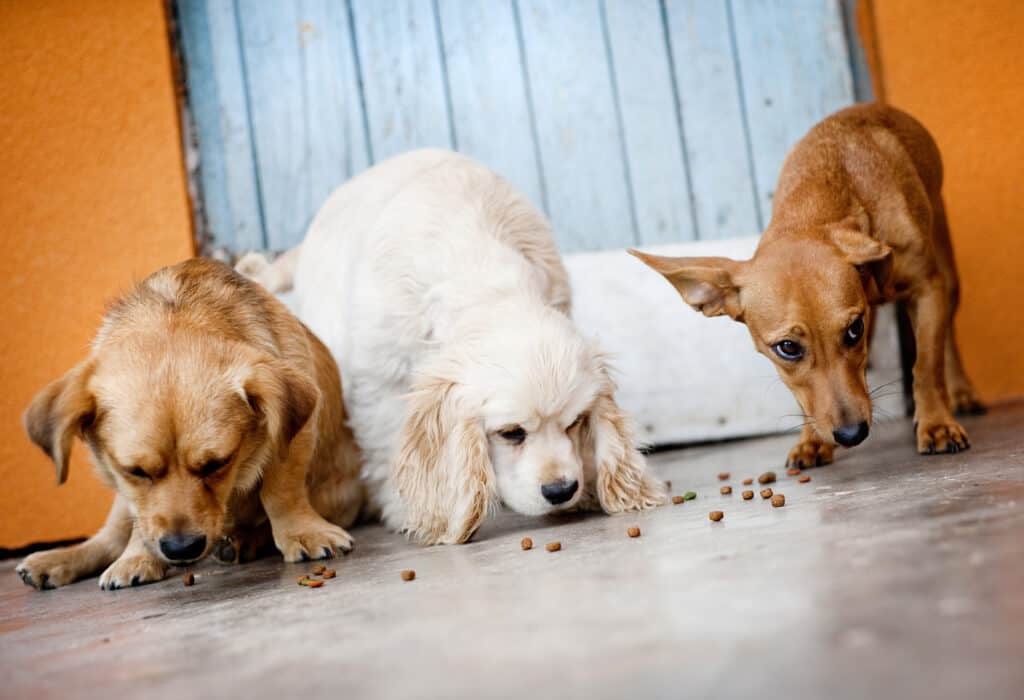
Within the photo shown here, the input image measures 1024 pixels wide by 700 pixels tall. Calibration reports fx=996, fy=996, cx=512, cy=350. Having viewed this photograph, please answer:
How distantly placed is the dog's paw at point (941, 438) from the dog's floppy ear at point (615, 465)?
88cm

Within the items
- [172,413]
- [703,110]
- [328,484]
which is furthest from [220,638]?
[703,110]

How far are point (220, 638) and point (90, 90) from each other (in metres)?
3.48

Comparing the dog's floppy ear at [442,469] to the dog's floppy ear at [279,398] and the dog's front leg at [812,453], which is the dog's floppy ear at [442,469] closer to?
the dog's floppy ear at [279,398]

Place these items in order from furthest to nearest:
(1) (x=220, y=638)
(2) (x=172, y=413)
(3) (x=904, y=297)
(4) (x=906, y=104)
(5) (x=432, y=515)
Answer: (4) (x=906, y=104), (3) (x=904, y=297), (5) (x=432, y=515), (2) (x=172, y=413), (1) (x=220, y=638)

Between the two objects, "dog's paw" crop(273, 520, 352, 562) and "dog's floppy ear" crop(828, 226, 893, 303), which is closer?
"dog's paw" crop(273, 520, 352, 562)

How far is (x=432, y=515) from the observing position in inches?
126

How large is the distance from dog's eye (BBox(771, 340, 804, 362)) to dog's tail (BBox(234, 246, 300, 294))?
2326mm

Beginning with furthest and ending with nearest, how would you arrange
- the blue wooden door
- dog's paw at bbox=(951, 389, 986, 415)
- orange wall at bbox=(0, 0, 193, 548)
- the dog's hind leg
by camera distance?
1. the blue wooden door
2. orange wall at bbox=(0, 0, 193, 548)
3. dog's paw at bbox=(951, 389, 986, 415)
4. the dog's hind leg

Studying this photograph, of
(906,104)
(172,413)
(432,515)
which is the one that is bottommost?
(432,515)

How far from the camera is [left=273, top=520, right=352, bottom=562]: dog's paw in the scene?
303 centimetres

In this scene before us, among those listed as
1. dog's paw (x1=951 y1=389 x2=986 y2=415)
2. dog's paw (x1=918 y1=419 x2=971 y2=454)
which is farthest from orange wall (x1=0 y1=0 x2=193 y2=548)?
dog's paw (x1=951 y1=389 x2=986 y2=415)

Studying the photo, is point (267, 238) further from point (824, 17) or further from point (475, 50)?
point (824, 17)

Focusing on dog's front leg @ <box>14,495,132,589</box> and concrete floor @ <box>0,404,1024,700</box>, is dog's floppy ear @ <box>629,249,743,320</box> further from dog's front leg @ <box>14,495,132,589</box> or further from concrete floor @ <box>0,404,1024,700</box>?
dog's front leg @ <box>14,495,132,589</box>

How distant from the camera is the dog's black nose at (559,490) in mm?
3027
